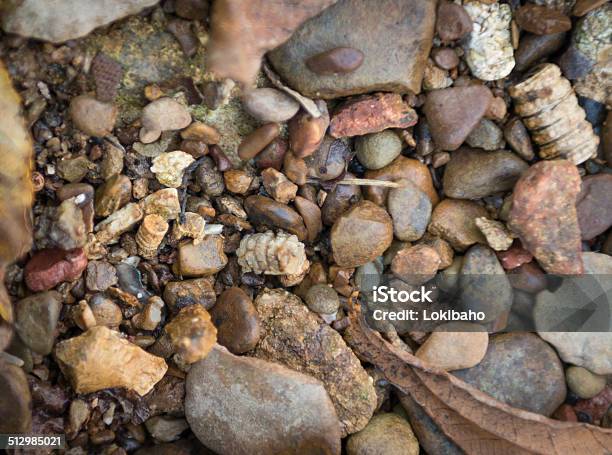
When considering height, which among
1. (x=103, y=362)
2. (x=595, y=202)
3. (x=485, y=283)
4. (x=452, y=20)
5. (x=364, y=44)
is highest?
(x=452, y=20)

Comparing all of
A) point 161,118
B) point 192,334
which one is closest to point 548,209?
point 192,334

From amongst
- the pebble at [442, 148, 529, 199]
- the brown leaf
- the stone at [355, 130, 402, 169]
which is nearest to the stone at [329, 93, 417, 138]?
the stone at [355, 130, 402, 169]

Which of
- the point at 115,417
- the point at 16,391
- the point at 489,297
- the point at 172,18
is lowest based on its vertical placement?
the point at 115,417

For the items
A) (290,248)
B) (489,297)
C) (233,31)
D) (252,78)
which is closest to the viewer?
(233,31)

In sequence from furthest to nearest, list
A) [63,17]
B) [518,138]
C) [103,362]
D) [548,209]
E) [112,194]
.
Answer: [518,138] < [548,209] < [112,194] < [103,362] < [63,17]

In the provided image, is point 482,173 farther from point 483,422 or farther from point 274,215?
point 483,422

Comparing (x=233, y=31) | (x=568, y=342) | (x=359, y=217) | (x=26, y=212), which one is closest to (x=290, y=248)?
(x=359, y=217)

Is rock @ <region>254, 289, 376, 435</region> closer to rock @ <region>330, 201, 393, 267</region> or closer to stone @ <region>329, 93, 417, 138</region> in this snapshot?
rock @ <region>330, 201, 393, 267</region>

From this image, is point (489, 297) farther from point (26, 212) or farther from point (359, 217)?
point (26, 212)
